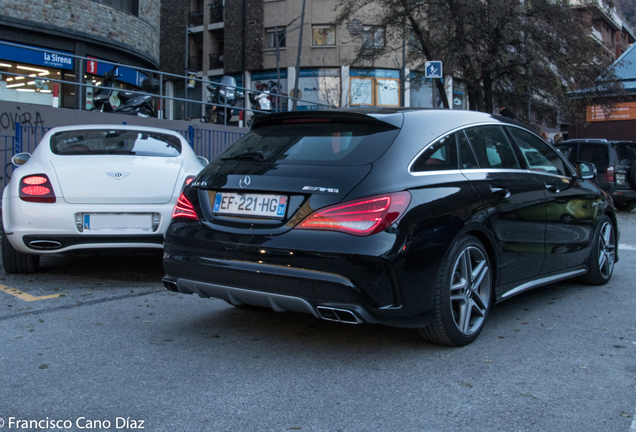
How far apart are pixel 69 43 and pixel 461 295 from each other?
1800 cm

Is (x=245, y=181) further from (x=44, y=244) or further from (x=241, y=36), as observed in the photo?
(x=241, y=36)

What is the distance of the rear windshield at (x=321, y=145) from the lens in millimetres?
Answer: 3582

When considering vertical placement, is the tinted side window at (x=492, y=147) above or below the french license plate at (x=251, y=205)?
above

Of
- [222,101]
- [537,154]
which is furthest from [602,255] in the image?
[222,101]

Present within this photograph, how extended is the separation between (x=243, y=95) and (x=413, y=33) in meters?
8.78

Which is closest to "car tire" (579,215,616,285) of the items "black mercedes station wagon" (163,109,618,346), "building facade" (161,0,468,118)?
"black mercedes station wagon" (163,109,618,346)

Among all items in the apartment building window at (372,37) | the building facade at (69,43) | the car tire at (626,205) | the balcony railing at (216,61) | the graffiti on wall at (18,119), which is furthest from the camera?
the balcony railing at (216,61)

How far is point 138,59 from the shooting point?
21.9m

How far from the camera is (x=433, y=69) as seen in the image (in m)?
13.6

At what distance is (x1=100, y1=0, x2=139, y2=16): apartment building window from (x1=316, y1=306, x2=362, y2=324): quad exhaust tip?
19.2m

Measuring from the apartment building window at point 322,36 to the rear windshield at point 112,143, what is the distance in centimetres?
3385

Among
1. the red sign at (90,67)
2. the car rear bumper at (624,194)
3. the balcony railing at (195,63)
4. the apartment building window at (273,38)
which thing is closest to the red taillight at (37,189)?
the red sign at (90,67)

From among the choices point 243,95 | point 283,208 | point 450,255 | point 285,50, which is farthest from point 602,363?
point 285,50

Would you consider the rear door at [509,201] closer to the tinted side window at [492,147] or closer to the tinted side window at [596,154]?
the tinted side window at [492,147]
